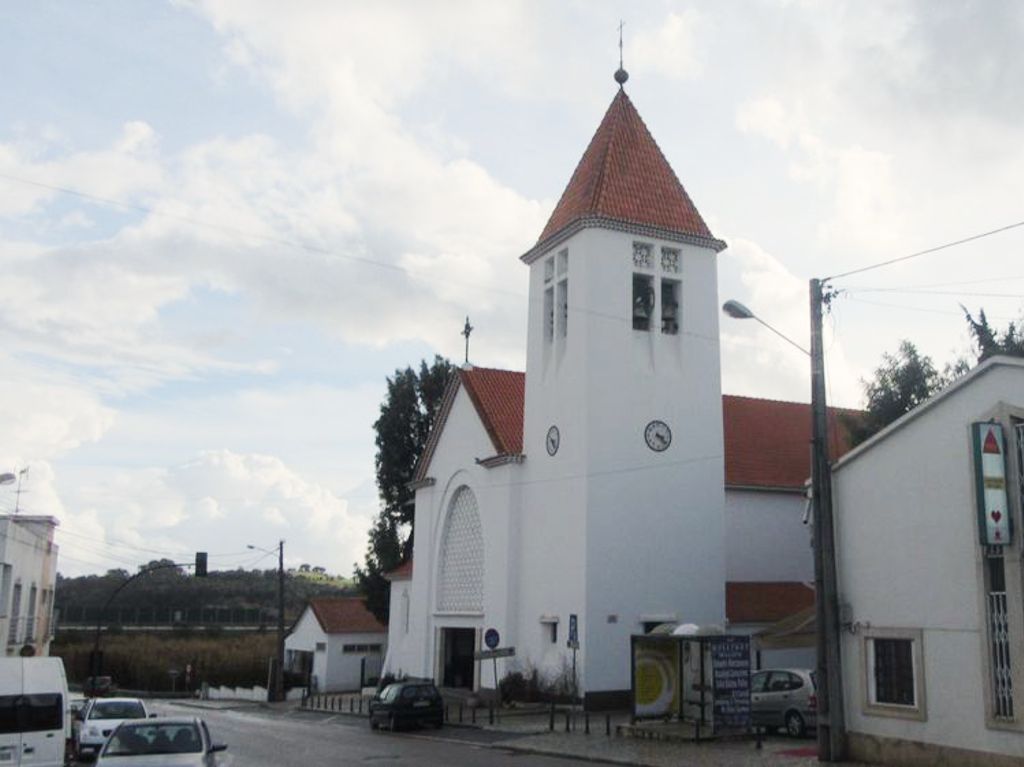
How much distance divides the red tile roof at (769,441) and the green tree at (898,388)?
3401mm

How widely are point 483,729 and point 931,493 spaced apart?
14.5 m

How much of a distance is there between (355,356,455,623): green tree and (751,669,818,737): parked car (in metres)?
29.5

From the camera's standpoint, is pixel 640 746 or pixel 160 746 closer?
pixel 160 746

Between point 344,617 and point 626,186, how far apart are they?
31.2 meters

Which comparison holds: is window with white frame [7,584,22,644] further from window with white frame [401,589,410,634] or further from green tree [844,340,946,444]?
green tree [844,340,946,444]

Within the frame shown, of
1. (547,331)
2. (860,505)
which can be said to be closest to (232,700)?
(547,331)

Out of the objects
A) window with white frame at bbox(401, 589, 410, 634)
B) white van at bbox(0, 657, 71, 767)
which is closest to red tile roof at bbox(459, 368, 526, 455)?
window with white frame at bbox(401, 589, 410, 634)

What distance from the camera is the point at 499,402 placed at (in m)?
40.5

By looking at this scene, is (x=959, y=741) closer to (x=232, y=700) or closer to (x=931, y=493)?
(x=931, y=493)

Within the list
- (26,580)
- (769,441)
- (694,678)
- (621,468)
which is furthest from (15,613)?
(769,441)

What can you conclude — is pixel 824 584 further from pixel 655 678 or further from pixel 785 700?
pixel 655 678

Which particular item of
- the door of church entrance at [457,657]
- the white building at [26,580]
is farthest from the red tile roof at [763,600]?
the white building at [26,580]

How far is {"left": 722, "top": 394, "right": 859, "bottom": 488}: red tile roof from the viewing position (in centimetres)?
3872

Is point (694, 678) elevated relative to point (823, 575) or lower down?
lower down
